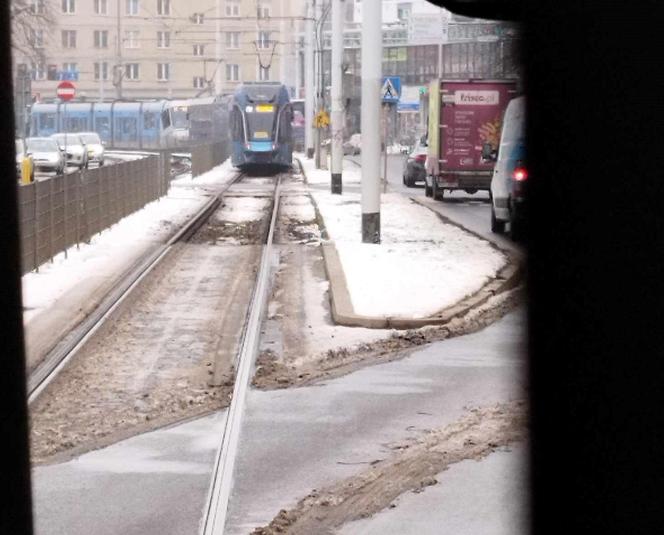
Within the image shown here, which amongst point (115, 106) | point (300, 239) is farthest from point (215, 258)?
point (115, 106)

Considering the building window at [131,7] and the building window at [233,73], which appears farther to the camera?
the building window at [233,73]

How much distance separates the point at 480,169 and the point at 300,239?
10.9 m

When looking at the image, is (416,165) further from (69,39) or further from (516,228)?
(69,39)

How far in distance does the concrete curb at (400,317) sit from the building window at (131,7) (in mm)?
65541

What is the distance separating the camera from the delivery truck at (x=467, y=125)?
33.1 meters

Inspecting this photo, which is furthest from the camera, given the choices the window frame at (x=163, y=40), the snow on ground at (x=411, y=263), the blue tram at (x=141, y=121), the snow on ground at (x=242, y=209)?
the window frame at (x=163, y=40)

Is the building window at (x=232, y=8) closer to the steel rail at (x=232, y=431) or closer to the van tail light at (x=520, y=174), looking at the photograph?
the van tail light at (x=520, y=174)

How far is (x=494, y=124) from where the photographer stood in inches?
1308

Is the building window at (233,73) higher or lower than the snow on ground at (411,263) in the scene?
higher

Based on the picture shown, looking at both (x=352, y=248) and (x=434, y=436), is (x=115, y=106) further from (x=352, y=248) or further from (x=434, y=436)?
(x=434, y=436)

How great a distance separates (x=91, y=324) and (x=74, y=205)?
26.2 ft

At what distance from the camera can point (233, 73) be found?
310 ft

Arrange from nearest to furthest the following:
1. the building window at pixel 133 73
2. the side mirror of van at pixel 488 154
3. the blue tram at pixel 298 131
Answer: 1. the side mirror of van at pixel 488 154
2. the blue tram at pixel 298 131
3. the building window at pixel 133 73

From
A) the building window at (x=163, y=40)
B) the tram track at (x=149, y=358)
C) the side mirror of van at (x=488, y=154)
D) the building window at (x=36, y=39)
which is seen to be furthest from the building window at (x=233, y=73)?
the tram track at (x=149, y=358)
